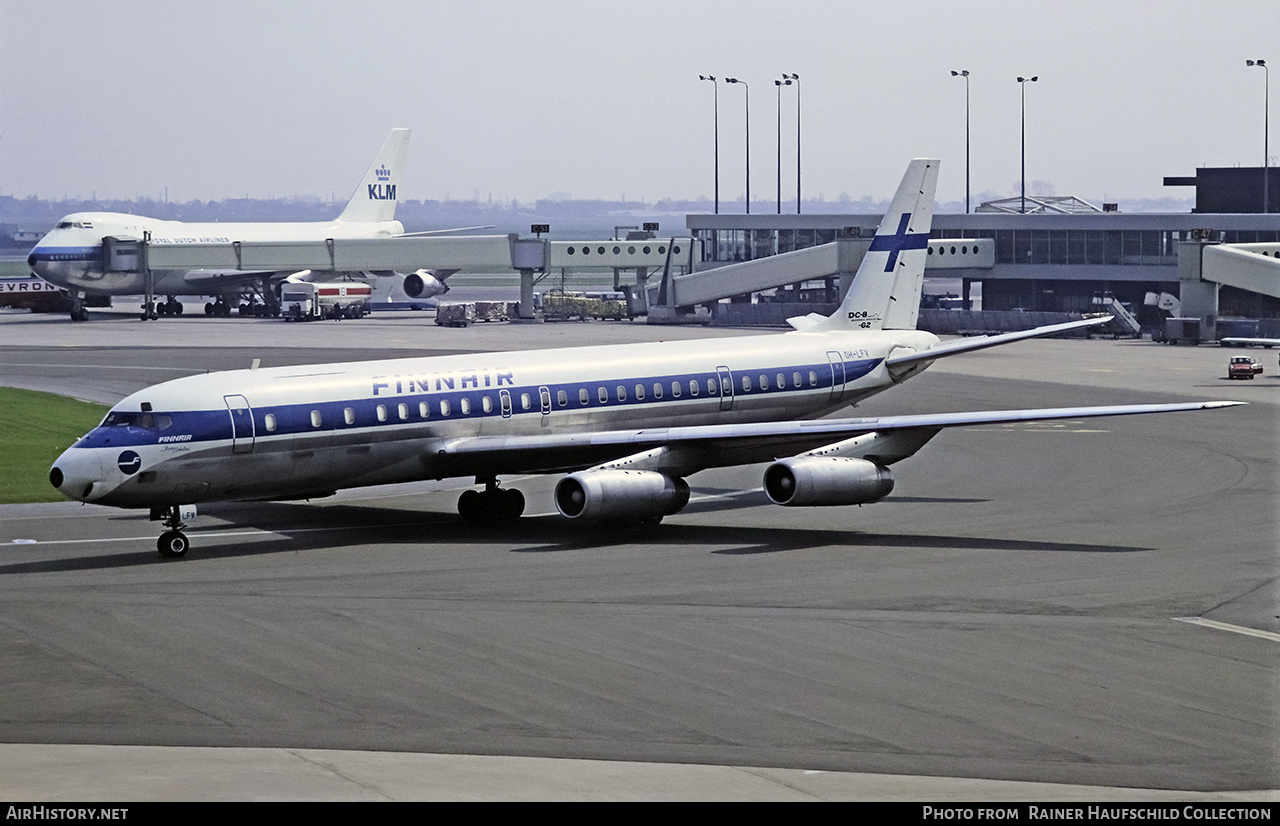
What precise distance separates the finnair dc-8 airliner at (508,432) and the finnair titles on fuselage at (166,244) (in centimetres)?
9756

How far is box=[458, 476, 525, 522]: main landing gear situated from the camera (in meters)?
42.4

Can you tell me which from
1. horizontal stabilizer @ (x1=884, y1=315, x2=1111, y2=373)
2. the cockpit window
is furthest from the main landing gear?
horizontal stabilizer @ (x1=884, y1=315, x2=1111, y2=373)

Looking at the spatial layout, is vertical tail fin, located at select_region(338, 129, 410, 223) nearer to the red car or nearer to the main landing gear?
the red car

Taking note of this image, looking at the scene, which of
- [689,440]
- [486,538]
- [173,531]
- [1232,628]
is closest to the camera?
[1232,628]

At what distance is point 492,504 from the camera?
42.4 m

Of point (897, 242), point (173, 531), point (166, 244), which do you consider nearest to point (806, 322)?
point (897, 242)

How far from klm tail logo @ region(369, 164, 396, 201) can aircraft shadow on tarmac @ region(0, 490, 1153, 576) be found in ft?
373

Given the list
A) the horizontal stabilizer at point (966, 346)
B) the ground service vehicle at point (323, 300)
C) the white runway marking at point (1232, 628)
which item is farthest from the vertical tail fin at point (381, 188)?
the white runway marking at point (1232, 628)

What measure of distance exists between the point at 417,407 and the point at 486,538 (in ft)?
11.8

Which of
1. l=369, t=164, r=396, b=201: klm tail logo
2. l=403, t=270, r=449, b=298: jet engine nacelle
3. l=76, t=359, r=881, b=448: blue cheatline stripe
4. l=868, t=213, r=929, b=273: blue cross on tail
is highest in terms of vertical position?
l=369, t=164, r=396, b=201: klm tail logo

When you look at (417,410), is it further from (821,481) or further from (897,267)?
(897,267)

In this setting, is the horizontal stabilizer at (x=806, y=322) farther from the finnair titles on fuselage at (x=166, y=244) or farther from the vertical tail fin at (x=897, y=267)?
the finnair titles on fuselage at (x=166, y=244)

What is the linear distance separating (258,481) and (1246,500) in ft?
85.7

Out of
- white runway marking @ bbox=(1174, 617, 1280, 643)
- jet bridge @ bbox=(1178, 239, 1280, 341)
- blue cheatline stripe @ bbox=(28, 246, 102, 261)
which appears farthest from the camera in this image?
blue cheatline stripe @ bbox=(28, 246, 102, 261)
